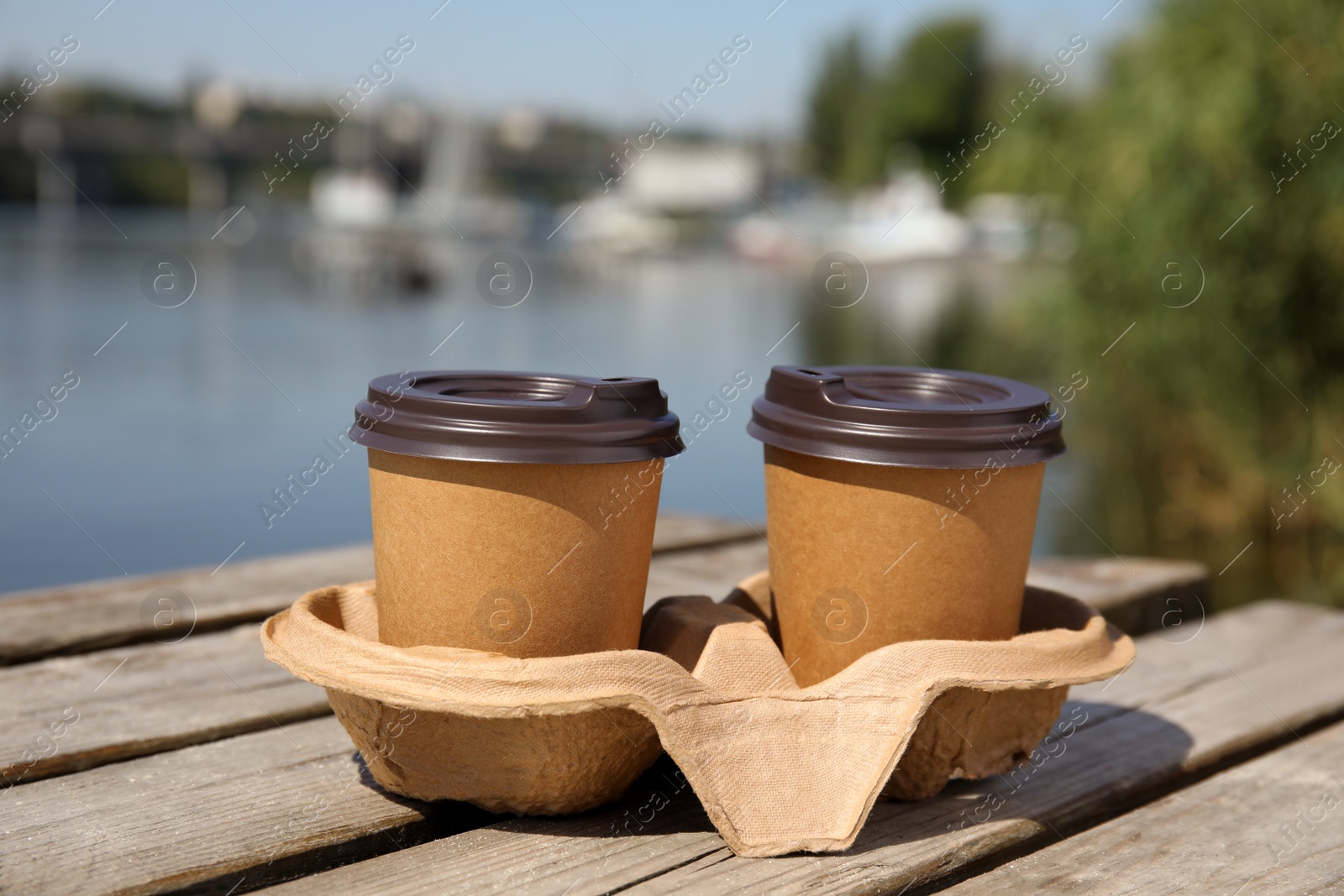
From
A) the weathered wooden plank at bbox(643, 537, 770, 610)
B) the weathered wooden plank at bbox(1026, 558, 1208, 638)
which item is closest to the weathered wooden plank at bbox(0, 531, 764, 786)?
the weathered wooden plank at bbox(643, 537, 770, 610)

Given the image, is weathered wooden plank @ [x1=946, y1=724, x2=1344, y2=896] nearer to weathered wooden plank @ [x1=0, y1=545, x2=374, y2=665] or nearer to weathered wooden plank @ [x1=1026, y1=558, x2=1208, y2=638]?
weathered wooden plank @ [x1=1026, y1=558, x2=1208, y2=638]

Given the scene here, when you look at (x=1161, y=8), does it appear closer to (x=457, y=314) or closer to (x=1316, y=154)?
(x=1316, y=154)

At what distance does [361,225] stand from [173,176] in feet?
90.4

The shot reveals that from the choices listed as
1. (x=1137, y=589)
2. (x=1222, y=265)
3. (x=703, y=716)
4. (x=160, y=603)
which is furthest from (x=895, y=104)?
(x=703, y=716)

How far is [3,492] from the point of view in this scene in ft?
33.5

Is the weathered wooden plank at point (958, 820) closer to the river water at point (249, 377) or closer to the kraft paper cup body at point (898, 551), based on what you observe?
the kraft paper cup body at point (898, 551)

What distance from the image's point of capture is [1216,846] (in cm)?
200

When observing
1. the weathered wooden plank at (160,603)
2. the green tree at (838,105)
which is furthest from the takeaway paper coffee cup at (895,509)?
the green tree at (838,105)

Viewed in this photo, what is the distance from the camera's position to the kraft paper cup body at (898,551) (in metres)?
1.92

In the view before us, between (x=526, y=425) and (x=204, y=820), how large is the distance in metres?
0.84

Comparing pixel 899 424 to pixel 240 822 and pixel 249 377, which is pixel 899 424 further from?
pixel 249 377

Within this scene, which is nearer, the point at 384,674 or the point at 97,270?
the point at 384,674

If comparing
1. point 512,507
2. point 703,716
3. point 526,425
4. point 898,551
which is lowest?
point 703,716

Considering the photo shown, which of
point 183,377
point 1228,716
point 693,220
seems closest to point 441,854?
point 1228,716
